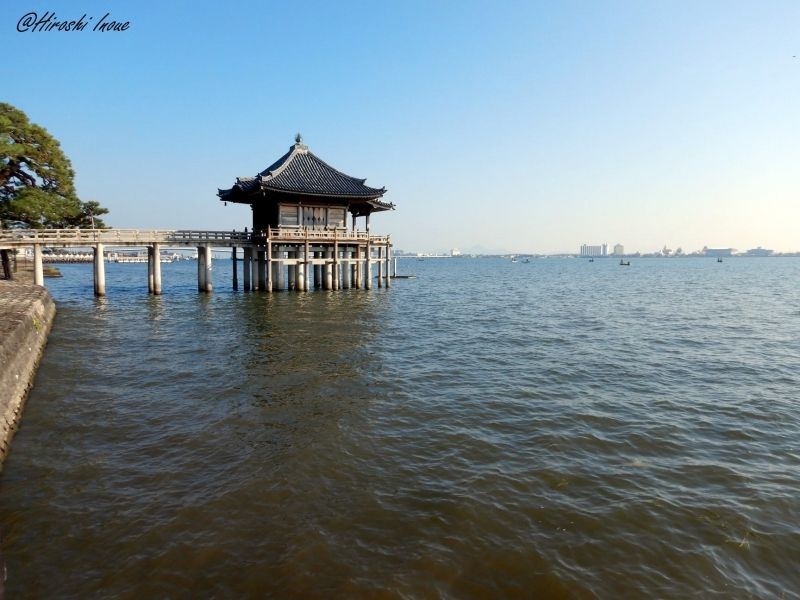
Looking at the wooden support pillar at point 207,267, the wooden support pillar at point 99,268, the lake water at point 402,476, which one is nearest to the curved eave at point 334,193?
the wooden support pillar at point 207,267

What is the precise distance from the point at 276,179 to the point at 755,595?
114ft

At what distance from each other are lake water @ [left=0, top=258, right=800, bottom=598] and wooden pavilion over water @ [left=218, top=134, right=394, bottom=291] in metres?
18.7

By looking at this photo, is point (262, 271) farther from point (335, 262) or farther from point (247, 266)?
point (335, 262)

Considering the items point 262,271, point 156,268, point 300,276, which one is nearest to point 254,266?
point 262,271

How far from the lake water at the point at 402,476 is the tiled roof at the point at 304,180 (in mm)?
19354

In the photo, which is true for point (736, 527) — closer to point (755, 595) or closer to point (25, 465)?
point (755, 595)

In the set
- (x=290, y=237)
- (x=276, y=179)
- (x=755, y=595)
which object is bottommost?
(x=755, y=595)

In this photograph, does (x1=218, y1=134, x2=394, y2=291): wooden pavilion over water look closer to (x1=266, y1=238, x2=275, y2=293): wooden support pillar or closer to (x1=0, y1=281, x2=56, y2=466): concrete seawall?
(x1=266, y1=238, x2=275, y2=293): wooden support pillar

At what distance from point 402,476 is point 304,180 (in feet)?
104

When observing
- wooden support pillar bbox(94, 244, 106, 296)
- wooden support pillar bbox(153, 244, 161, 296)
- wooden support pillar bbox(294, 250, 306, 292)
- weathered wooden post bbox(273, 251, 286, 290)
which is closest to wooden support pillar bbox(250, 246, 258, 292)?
weathered wooden post bbox(273, 251, 286, 290)

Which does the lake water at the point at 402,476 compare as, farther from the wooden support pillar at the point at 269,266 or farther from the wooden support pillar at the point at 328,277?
the wooden support pillar at the point at 328,277

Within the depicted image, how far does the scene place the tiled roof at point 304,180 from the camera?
33781 mm

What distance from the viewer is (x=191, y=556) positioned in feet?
18.3

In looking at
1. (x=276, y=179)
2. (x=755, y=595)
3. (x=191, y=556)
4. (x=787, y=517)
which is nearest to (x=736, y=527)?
(x=787, y=517)
